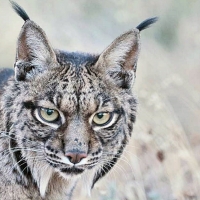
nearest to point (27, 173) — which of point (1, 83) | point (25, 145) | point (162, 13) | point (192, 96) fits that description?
point (25, 145)

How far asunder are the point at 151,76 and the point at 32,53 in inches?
173

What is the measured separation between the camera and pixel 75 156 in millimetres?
6168

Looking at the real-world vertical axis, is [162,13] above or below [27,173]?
above

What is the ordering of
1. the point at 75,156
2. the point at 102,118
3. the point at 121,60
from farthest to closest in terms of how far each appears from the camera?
the point at 121,60
the point at 102,118
the point at 75,156

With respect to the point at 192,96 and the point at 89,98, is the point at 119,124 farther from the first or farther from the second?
the point at 192,96

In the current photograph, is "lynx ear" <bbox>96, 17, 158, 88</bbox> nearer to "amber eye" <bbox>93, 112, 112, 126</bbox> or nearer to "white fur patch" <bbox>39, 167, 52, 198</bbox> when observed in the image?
"amber eye" <bbox>93, 112, 112, 126</bbox>

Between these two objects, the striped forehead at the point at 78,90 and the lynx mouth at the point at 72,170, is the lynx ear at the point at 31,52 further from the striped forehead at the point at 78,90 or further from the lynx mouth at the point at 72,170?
the lynx mouth at the point at 72,170

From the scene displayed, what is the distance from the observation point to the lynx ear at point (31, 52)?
6.51 m

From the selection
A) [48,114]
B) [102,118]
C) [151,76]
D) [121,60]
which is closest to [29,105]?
[48,114]

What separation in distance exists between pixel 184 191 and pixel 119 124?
1.72 metres

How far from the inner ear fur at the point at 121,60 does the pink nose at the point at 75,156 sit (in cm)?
81

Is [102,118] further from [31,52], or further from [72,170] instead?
[31,52]

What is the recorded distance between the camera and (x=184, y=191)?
8078 mm

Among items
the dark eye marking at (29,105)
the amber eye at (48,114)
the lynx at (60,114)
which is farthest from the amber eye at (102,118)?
the dark eye marking at (29,105)
